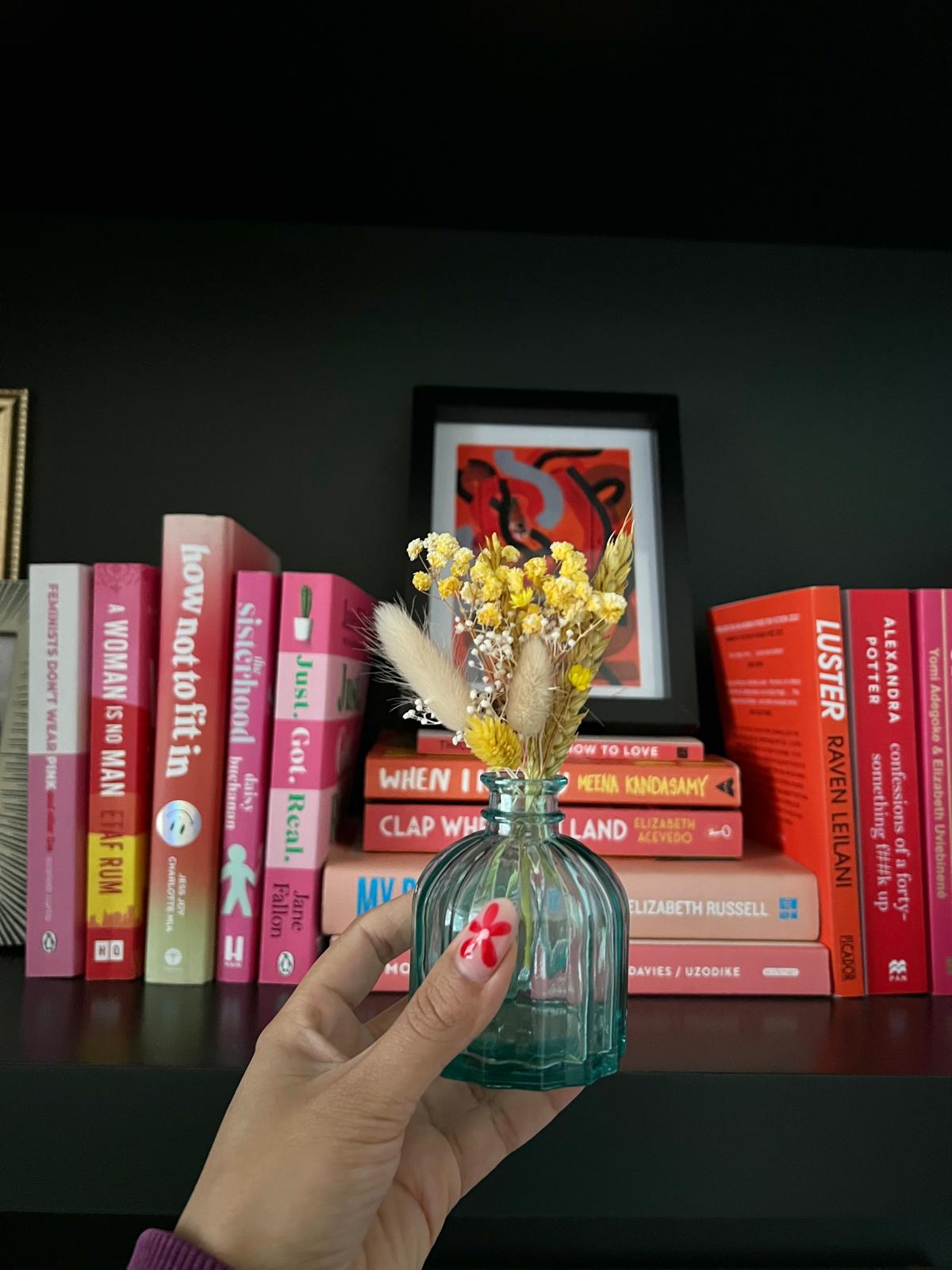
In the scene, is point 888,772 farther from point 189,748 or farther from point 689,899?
point 189,748

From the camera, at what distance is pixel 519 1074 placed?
454 mm

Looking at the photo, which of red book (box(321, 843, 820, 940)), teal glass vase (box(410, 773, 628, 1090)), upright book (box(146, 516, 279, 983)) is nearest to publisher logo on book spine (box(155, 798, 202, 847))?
upright book (box(146, 516, 279, 983))

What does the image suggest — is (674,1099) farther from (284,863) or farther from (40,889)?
(40,889)

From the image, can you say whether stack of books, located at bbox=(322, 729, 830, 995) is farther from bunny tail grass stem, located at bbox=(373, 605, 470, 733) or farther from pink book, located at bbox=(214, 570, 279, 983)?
bunny tail grass stem, located at bbox=(373, 605, 470, 733)

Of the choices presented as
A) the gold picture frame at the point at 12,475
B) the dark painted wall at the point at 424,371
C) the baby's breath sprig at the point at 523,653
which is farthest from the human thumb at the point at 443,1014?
the gold picture frame at the point at 12,475

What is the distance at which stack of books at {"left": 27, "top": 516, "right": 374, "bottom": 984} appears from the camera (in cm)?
66

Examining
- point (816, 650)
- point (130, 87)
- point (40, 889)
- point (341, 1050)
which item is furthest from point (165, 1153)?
point (130, 87)

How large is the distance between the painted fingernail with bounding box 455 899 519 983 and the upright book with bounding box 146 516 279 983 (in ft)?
1.13

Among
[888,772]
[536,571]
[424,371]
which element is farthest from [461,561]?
[424,371]

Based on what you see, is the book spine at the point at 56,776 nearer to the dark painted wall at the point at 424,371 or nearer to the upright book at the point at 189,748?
the upright book at the point at 189,748

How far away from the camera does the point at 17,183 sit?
0.87 meters

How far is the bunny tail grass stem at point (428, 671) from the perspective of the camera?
1.58ft

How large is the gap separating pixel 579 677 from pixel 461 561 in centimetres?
10

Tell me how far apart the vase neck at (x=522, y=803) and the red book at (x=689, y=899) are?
19cm
